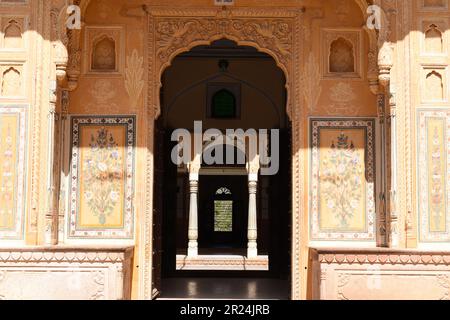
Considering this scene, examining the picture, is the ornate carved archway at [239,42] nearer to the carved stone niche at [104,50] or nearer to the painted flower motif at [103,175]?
the carved stone niche at [104,50]

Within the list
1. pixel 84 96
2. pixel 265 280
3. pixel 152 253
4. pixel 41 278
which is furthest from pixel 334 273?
pixel 265 280

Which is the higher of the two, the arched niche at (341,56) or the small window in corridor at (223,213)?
the arched niche at (341,56)

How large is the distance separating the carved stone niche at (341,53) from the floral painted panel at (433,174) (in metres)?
0.98

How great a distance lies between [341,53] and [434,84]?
1108 millimetres

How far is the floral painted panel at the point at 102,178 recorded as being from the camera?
6.84 m

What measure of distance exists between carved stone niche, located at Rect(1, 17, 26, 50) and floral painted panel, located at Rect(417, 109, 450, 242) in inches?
164

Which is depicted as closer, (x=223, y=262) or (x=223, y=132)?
(x=223, y=132)

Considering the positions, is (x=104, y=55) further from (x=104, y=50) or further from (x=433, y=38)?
(x=433, y=38)

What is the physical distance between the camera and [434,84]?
21.5 ft

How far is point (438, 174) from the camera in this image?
6.39 m

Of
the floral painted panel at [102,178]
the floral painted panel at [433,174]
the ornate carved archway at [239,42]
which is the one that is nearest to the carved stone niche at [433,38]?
the ornate carved archway at [239,42]

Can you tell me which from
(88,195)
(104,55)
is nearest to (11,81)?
(104,55)

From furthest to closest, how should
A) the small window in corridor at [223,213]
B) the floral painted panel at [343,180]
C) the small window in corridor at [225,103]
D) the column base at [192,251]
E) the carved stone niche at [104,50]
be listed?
the small window in corridor at [223,213], the column base at [192,251], the small window in corridor at [225,103], the carved stone niche at [104,50], the floral painted panel at [343,180]

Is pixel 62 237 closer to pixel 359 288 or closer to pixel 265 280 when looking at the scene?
pixel 359 288
